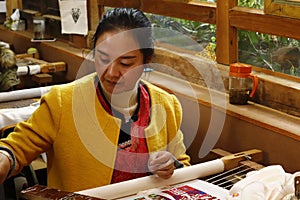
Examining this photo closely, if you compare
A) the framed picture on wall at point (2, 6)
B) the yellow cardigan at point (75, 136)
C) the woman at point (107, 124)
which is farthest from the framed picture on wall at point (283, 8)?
the framed picture on wall at point (2, 6)

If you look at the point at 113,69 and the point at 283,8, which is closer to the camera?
the point at 113,69

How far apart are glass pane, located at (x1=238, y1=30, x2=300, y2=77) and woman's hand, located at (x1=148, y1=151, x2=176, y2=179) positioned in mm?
833

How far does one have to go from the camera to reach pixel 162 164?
1726mm

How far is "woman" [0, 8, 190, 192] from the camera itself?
1.77 meters

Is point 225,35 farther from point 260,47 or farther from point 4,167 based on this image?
point 4,167

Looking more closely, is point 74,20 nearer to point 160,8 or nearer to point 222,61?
point 160,8

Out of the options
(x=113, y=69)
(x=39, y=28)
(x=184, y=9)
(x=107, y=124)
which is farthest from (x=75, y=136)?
(x=39, y=28)

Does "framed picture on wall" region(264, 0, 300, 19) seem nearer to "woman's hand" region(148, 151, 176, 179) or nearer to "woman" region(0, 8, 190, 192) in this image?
"woman" region(0, 8, 190, 192)

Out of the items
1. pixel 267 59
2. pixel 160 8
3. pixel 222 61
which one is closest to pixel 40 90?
pixel 160 8

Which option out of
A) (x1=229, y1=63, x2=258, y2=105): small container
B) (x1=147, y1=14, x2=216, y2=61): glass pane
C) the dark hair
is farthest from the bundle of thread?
the dark hair

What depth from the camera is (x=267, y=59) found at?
97.0 inches

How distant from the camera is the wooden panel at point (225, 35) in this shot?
2.54 m

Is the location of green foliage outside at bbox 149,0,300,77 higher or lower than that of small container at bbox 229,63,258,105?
higher

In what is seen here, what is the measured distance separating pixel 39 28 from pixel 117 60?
2.52 m
